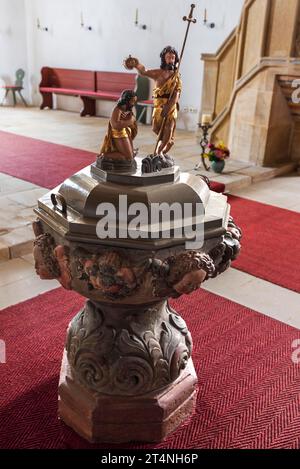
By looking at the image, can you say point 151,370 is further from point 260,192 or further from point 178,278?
point 260,192

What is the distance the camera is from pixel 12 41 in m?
10.0

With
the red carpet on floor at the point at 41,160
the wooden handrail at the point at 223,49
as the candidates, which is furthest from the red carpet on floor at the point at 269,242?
the wooden handrail at the point at 223,49

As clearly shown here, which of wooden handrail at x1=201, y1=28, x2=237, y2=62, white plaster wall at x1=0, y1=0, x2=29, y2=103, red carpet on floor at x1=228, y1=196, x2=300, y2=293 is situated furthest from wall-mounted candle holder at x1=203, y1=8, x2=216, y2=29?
white plaster wall at x1=0, y1=0, x2=29, y2=103

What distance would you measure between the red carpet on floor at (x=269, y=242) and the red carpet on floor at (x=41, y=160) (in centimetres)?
50

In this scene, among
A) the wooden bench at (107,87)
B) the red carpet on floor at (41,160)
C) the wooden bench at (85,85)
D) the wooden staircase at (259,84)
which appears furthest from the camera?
the wooden bench at (85,85)

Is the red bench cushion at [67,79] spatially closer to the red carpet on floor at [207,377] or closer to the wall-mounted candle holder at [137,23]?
the wall-mounted candle holder at [137,23]

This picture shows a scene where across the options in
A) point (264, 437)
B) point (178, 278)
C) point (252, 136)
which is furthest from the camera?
point (252, 136)

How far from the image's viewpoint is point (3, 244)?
2.80m

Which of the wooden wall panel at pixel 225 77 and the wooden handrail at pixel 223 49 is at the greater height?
the wooden handrail at pixel 223 49

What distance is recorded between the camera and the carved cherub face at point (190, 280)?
1.22 meters

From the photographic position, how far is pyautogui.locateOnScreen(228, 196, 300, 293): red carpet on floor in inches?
111

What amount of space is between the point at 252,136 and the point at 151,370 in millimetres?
4157

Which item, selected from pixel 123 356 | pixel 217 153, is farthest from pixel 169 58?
pixel 217 153
